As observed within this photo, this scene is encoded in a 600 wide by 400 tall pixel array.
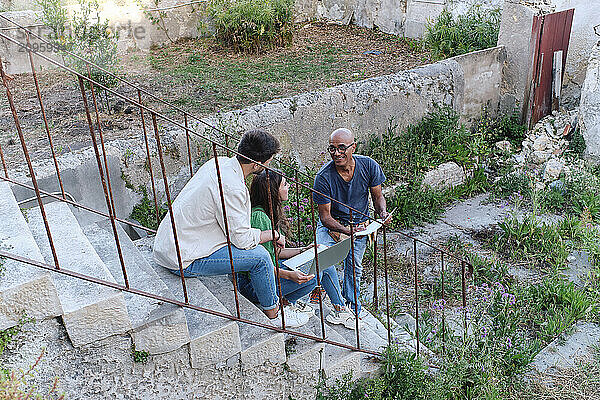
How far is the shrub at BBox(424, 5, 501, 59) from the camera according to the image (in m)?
9.06

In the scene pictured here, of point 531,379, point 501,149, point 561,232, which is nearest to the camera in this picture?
point 531,379

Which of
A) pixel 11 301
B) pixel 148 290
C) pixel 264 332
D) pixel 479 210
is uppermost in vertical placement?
pixel 11 301

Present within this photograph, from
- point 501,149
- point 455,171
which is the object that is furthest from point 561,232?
point 501,149

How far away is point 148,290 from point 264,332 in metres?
0.75

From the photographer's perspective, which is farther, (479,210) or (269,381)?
(479,210)

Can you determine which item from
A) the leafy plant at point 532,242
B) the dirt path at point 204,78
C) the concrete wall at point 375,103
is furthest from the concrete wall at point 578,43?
the leafy plant at point 532,242

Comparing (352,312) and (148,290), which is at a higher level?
(148,290)

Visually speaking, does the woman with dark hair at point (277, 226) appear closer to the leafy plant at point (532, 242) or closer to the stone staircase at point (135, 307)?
the stone staircase at point (135, 307)

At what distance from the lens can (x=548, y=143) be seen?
8.00 m

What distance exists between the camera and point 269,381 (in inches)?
137

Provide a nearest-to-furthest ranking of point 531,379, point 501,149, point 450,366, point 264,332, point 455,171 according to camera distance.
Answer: point 264,332 → point 450,366 → point 531,379 → point 455,171 → point 501,149

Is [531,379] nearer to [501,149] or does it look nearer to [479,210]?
[479,210]

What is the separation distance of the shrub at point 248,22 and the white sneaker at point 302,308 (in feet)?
22.0

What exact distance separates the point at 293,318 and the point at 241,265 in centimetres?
65
